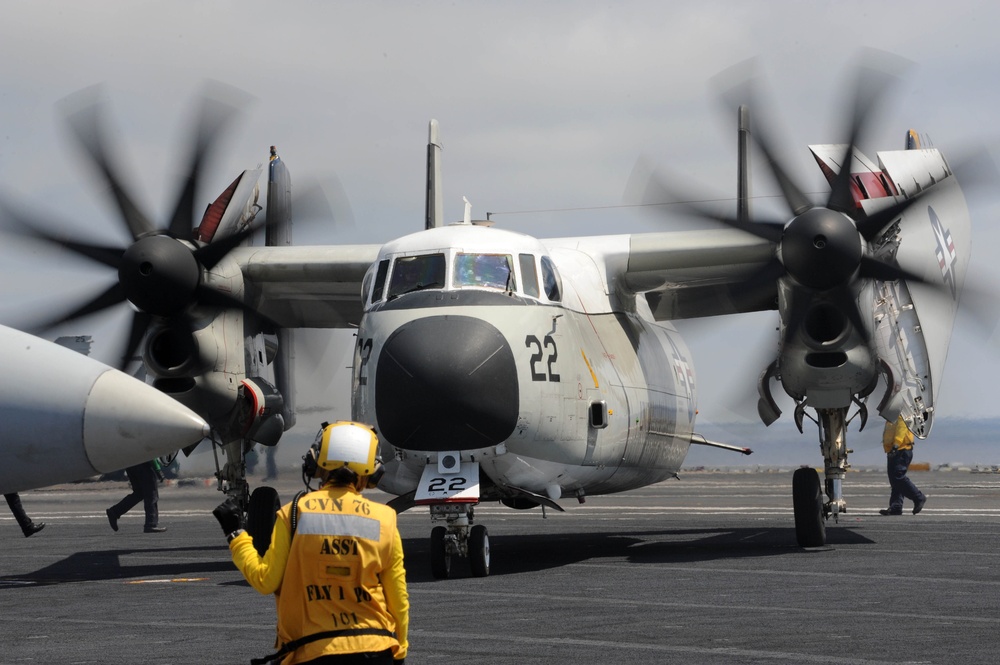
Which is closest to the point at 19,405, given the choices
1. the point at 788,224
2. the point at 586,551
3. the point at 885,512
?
the point at 788,224

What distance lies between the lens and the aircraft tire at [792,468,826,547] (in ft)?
57.2

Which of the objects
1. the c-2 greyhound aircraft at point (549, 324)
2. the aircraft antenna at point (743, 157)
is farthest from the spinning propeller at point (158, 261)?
the aircraft antenna at point (743, 157)

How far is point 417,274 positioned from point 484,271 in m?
0.76

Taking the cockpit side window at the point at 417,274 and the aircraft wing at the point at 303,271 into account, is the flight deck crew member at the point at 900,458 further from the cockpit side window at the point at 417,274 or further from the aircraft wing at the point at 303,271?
the cockpit side window at the point at 417,274

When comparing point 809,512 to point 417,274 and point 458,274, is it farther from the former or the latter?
point 417,274

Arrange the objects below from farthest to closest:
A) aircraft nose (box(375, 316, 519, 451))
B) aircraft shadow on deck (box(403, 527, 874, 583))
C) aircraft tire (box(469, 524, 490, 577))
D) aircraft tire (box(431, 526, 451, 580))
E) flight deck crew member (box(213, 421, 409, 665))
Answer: aircraft shadow on deck (box(403, 527, 874, 583)) < aircraft tire (box(469, 524, 490, 577)) < aircraft tire (box(431, 526, 451, 580)) < aircraft nose (box(375, 316, 519, 451)) < flight deck crew member (box(213, 421, 409, 665))

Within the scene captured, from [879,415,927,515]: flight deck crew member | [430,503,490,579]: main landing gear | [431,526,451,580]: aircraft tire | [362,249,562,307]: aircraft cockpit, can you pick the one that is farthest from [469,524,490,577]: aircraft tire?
[879,415,927,515]: flight deck crew member

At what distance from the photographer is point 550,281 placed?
1586 centimetres

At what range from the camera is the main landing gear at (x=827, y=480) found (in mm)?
17484

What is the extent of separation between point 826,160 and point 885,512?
32.6 ft

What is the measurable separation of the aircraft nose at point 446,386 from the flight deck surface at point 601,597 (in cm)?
159

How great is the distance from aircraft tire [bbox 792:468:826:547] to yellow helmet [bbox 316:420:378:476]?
12.2 m

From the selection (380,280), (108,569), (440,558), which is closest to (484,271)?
(380,280)

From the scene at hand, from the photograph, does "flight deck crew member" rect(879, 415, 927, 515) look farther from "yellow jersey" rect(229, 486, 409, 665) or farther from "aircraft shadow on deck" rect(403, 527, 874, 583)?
"yellow jersey" rect(229, 486, 409, 665)
